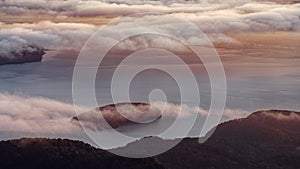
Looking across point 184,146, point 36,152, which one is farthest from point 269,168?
point 36,152

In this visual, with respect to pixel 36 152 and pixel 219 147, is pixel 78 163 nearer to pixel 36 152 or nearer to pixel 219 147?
pixel 36 152

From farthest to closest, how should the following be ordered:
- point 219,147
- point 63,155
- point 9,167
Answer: point 219,147 → point 63,155 → point 9,167

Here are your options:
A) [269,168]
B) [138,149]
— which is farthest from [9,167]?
[269,168]

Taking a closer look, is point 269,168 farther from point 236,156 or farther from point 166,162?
point 166,162

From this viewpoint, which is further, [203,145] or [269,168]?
[203,145]

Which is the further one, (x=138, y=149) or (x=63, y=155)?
(x=138, y=149)

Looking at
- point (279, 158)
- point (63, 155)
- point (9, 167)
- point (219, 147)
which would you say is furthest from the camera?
point (219, 147)

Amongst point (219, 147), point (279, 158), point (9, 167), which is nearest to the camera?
point (9, 167)

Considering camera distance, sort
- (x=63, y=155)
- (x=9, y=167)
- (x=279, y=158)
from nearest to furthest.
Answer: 1. (x=9, y=167)
2. (x=63, y=155)
3. (x=279, y=158)
